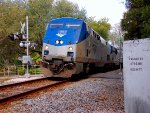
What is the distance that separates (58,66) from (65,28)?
237 cm

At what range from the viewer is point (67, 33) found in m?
19.1

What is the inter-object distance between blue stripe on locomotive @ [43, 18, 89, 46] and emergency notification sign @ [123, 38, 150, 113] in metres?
13.0

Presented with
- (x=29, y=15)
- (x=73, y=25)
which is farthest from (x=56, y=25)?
(x=29, y=15)

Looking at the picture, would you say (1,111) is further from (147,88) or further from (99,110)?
(147,88)

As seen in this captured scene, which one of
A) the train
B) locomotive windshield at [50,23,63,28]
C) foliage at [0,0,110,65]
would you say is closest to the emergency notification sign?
the train

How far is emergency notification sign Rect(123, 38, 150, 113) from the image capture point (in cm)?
530

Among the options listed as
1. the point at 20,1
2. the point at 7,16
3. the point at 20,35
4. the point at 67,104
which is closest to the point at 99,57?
the point at 20,35

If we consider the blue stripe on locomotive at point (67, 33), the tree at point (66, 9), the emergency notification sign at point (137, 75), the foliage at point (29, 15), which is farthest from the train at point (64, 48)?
the tree at point (66, 9)

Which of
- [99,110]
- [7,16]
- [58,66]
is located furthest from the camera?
[7,16]

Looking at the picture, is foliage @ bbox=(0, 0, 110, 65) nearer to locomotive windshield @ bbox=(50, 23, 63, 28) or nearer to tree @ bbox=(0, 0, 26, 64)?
tree @ bbox=(0, 0, 26, 64)

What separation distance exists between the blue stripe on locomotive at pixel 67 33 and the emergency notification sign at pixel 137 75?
13026 mm

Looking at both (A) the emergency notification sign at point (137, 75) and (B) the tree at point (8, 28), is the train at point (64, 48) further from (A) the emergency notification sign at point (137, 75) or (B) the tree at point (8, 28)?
(B) the tree at point (8, 28)

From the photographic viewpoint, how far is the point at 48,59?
61.8 ft

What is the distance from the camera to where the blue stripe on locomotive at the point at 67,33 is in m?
18.7
